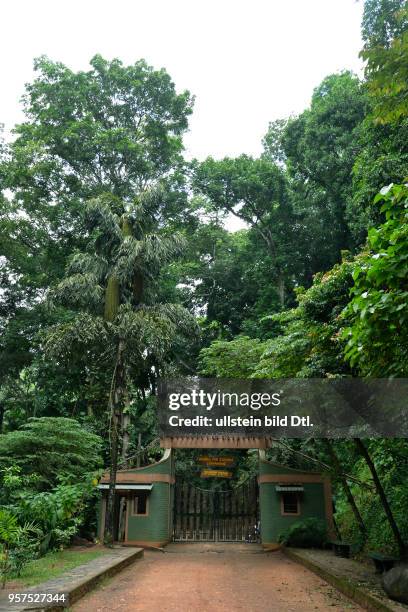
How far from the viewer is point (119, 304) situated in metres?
16.3

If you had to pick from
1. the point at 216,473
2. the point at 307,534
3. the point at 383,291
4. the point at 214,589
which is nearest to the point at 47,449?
the point at 216,473

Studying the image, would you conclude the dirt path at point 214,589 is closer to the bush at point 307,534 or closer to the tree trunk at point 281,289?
the bush at point 307,534

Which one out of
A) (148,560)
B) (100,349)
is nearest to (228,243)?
(100,349)

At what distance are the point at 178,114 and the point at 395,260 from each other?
21916mm

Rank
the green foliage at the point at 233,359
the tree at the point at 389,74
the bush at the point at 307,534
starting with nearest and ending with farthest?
the tree at the point at 389,74 < the bush at the point at 307,534 < the green foliage at the point at 233,359

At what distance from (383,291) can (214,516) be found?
14.0 m

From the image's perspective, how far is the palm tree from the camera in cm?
1405

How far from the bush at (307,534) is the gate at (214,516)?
2.93 m

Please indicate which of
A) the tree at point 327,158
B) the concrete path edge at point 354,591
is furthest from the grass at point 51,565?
the tree at point 327,158

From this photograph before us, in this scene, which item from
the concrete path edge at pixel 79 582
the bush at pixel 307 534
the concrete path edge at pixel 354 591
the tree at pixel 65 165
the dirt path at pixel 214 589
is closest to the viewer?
the concrete path edge at pixel 79 582

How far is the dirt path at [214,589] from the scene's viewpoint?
6.24m

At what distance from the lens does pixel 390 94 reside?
19.7ft

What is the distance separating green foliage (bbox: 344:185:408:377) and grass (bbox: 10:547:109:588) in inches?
199

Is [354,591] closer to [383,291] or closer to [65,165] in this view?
[383,291]
